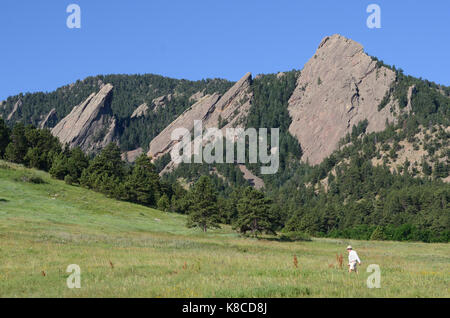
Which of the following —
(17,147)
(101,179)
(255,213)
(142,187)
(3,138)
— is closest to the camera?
(255,213)

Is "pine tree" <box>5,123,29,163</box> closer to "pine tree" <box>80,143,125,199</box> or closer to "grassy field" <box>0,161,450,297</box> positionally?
"pine tree" <box>80,143,125,199</box>

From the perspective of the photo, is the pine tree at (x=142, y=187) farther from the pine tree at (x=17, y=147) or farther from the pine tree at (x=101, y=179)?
the pine tree at (x=17, y=147)

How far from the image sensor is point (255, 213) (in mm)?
65250

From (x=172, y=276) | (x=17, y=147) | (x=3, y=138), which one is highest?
(x=3, y=138)

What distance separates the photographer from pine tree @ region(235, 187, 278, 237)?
65.1 meters

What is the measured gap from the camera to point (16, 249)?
30.5m

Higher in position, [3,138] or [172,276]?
[3,138]

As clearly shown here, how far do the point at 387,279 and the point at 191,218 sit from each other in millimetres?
52028

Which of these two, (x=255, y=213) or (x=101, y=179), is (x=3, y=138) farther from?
(x=255, y=213)

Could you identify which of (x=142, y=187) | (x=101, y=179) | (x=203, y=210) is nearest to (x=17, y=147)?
(x=101, y=179)

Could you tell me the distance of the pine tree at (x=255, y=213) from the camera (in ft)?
214

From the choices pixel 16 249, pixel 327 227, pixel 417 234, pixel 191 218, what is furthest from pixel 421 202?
pixel 16 249

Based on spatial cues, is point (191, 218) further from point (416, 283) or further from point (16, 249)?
point (416, 283)

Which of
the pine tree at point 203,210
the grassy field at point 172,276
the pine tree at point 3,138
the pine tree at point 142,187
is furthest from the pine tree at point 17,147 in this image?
the grassy field at point 172,276
